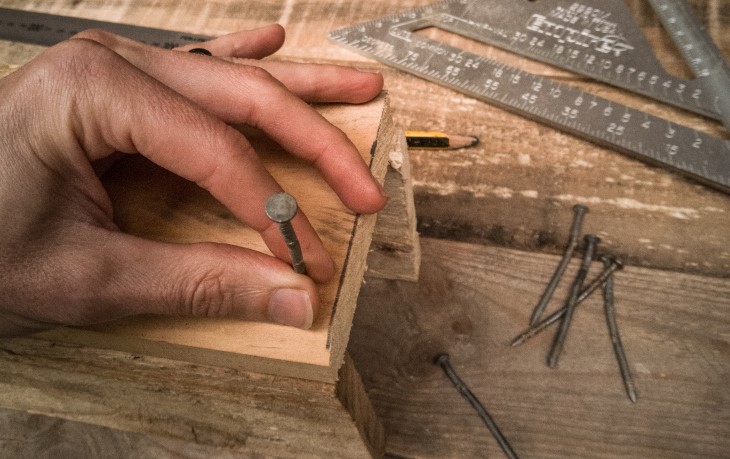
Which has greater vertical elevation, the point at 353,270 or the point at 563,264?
the point at 353,270

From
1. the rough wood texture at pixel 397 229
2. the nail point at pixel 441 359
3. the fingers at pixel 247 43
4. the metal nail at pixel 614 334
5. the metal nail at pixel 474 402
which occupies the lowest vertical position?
the metal nail at pixel 474 402

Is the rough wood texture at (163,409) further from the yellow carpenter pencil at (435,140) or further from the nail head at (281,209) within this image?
the yellow carpenter pencil at (435,140)

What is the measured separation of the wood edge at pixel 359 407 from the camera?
83 centimetres

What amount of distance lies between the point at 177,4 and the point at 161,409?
128cm

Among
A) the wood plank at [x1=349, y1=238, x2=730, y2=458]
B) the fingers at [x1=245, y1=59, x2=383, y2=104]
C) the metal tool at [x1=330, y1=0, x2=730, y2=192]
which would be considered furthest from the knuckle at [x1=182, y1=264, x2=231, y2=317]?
the metal tool at [x1=330, y1=0, x2=730, y2=192]

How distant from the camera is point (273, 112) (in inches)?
33.3

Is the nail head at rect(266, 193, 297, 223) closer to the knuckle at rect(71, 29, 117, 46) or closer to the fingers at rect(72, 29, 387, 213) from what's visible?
the fingers at rect(72, 29, 387, 213)

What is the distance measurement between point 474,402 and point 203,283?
672 mm

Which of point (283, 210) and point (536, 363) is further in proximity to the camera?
point (536, 363)

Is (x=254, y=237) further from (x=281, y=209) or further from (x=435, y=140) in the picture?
(x=435, y=140)

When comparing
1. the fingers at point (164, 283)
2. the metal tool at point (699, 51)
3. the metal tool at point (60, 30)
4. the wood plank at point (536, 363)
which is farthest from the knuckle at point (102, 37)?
the metal tool at point (699, 51)

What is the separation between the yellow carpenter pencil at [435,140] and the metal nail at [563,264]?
308 mm

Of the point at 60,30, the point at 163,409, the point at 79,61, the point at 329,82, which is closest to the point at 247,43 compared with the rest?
the point at 329,82

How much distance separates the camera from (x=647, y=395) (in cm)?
112
